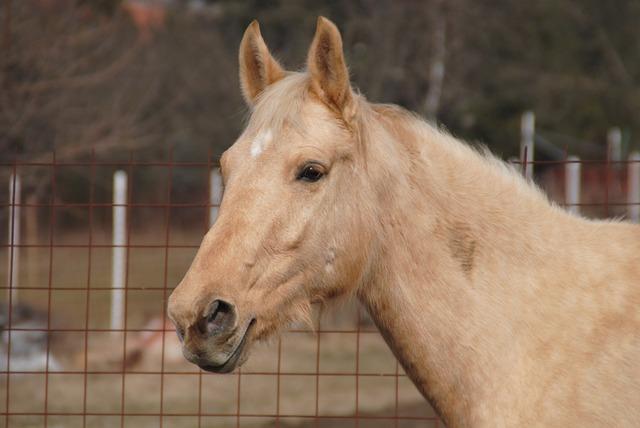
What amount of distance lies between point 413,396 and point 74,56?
654cm

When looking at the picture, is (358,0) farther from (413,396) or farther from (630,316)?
(630,316)

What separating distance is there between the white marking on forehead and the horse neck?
1.17 ft

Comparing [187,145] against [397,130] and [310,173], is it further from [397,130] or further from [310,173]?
[310,173]

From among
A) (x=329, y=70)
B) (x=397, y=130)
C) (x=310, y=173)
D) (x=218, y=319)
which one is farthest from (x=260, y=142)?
(x=218, y=319)

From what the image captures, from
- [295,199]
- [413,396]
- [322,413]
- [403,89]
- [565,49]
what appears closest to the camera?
[295,199]

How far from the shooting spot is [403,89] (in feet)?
71.5

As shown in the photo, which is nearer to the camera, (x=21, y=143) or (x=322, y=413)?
(x=322, y=413)

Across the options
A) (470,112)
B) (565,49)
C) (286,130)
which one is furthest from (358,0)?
(286,130)

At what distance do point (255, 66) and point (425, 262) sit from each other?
997mm

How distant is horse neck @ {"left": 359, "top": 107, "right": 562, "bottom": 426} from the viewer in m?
3.02

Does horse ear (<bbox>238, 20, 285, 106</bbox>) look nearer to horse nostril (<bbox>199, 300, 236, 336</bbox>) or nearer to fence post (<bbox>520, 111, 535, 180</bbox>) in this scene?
horse nostril (<bbox>199, 300, 236, 336</bbox>)

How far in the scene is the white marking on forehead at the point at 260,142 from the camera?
3004mm

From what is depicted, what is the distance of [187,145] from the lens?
21.5 metres

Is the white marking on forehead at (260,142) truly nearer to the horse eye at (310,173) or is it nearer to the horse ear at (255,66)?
the horse eye at (310,173)
